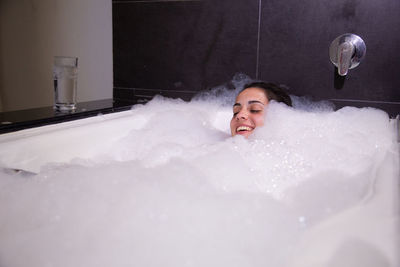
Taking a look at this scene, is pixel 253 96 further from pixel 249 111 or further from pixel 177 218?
pixel 177 218

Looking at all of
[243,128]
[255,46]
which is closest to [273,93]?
[243,128]

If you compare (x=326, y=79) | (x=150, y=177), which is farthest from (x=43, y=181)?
(x=326, y=79)

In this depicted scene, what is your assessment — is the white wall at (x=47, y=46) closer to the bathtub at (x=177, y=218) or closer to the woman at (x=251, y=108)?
the woman at (x=251, y=108)

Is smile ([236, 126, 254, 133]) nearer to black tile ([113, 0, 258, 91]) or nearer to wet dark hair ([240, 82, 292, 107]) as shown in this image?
wet dark hair ([240, 82, 292, 107])

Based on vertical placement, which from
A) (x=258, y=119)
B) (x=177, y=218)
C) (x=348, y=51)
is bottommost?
(x=177, y=218)

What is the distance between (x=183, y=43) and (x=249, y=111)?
23.9 inches

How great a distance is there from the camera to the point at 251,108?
134 cm

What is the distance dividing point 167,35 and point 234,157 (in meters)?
1.02

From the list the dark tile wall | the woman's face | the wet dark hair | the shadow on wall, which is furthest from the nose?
the shadow on wall

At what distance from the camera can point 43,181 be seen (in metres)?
0.82

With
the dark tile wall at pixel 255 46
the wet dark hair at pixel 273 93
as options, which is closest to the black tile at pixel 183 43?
the dark tile wall at pixel 255 46

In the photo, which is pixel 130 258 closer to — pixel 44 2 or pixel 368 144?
pixel 368 144

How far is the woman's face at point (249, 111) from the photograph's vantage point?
4.31 ft

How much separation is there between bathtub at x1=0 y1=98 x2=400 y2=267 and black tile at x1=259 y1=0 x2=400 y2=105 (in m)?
0.57
